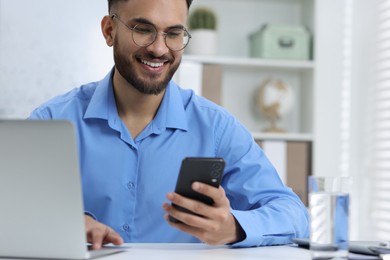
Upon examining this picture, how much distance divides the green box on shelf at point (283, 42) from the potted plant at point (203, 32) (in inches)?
8.7

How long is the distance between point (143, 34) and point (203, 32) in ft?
4.68

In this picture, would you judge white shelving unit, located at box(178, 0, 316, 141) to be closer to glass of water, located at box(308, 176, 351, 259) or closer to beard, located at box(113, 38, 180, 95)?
beard, located at box(113, 38, 180, 95)

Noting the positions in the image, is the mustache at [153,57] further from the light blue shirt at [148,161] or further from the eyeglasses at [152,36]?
the light blue shirt at [148,161]

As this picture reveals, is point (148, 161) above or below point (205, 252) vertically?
above

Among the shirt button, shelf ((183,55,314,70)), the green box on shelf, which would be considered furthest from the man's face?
the green box on shelf

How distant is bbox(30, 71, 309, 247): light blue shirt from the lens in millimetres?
1761

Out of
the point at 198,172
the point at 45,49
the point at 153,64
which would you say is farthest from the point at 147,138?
the point at 45,49

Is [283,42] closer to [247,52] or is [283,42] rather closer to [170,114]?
[247,52]

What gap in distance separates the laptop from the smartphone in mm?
194

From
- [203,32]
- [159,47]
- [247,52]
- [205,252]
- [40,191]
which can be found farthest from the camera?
[247,52]

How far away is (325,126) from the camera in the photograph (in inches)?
128

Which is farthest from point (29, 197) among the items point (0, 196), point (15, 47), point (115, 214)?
point (15, 47)

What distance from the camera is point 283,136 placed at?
3.21 m

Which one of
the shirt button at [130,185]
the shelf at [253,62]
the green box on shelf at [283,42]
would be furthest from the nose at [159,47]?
the green box on shelf at [283,42]
